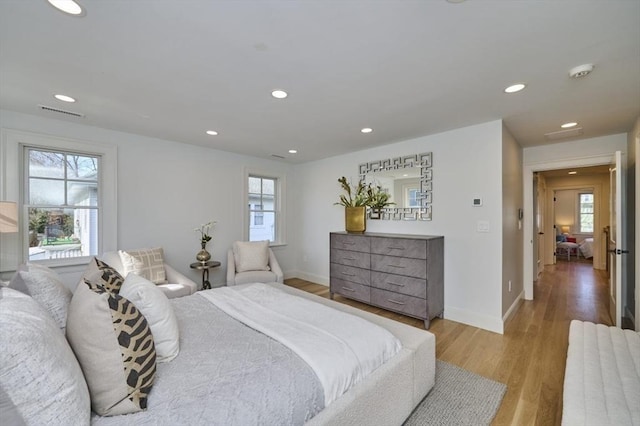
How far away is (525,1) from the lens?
136cm

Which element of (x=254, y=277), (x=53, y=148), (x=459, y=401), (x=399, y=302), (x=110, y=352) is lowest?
(x=459, y=401)

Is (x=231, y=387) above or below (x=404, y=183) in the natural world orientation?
below

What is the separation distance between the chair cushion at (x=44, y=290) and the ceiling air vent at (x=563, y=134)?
195 inches

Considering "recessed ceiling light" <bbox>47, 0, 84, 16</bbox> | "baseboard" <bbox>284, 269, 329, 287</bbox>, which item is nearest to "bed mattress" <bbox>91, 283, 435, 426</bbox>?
"recessed ceiling light" <bbox>47, 0, 84, 16</bbox>

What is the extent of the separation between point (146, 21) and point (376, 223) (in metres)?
3.59

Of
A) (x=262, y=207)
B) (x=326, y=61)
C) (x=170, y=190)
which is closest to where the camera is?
(x=326, y=61)

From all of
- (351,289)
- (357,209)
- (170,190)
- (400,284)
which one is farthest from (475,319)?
(170,190)

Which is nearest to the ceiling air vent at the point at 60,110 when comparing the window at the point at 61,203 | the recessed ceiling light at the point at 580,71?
the window at the point at 61,203

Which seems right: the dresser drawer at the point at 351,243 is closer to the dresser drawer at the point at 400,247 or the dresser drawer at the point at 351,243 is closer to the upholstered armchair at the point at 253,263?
the dresser drawer at the point at 400,247

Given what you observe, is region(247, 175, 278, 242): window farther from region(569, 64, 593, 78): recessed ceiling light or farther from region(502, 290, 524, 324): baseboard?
region(569, 64, 593, 78): recessed ceiling light

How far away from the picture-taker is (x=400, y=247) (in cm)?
336

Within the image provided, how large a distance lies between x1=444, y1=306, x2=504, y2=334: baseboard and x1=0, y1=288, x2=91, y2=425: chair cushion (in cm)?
353

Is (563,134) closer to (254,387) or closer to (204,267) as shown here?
(254,387)

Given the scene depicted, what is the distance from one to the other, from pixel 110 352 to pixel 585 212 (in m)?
11.7
